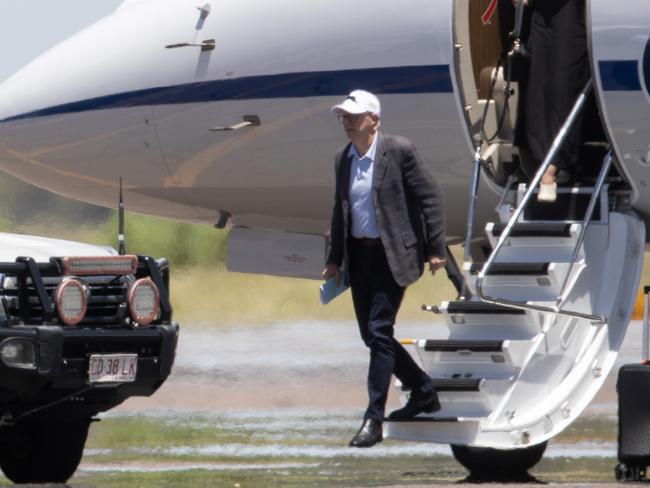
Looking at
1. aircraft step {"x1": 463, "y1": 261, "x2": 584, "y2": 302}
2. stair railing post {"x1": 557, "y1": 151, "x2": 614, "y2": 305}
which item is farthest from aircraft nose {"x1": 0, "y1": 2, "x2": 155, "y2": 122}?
stair railing post {"x1": 557, "y1": 151, "x2": 614, "y2": 305}

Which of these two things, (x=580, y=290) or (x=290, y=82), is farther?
(x=290, y=82)

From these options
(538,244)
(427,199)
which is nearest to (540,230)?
(538,244)

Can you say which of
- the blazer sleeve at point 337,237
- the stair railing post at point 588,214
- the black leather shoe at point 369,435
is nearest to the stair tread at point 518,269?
the stair railing post at point 588,214

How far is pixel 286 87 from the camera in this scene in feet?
A: 49.4

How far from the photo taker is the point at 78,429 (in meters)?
12.6

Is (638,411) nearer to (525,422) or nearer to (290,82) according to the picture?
(525,422)

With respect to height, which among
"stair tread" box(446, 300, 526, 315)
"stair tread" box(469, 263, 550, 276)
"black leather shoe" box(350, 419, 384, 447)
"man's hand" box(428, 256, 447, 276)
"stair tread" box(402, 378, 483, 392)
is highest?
"man's hand" box(428, 256, 447, 276)

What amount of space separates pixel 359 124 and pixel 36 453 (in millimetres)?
2749

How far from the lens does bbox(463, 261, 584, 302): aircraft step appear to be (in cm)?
1318

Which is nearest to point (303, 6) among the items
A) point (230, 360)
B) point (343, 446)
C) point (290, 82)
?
point (290, 82)

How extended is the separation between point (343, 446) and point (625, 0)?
4.45 m

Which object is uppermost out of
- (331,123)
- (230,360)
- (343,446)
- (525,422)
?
(331,123)

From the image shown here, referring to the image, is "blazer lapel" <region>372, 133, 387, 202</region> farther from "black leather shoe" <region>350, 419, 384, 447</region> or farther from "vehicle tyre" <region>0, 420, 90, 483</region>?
"vehicle tyre" <region>0, 420, 90, 483</region>

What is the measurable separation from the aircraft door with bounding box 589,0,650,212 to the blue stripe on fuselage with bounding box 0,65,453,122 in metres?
1.25
